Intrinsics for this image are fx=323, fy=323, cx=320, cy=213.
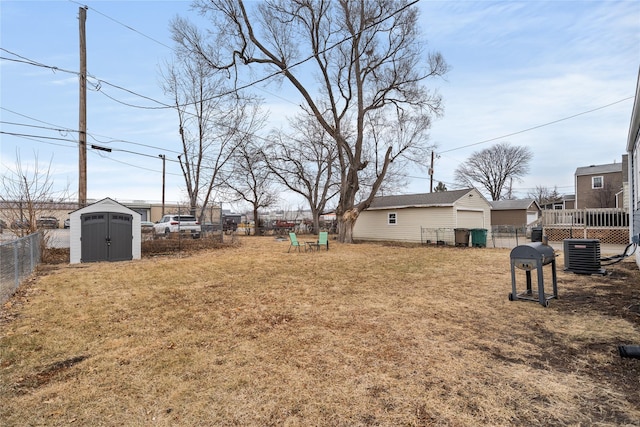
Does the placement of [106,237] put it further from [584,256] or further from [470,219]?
[470,219]

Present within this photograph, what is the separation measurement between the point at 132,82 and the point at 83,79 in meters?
2.32

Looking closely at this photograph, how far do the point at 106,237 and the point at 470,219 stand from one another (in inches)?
745

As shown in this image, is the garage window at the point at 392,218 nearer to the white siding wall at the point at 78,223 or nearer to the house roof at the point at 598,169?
the white siding wall at the point at 78,223

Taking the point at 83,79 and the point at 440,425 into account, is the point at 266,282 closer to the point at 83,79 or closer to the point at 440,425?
the point at 440,425

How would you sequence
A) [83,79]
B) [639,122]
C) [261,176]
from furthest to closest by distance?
[261,176] → [83,79] → [639,122]

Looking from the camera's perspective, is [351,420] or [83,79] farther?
[83,79]

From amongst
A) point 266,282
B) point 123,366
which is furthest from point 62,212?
point 123,366

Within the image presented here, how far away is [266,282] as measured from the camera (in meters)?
7.47

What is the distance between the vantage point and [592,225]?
713 inches

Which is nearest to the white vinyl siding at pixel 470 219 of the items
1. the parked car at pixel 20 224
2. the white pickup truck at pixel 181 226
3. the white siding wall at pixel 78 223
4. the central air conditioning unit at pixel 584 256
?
the central air conditioning unit at pixel 584 256

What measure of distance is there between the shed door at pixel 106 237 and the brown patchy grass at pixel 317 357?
4.25 m

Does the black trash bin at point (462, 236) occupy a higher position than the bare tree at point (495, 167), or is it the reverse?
the bare tree at point (495, 167)

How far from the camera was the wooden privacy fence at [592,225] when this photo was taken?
17328mm

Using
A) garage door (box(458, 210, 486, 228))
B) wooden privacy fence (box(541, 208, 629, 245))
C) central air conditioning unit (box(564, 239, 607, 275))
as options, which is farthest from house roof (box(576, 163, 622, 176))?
central air conditioning unit (box(564, 239, 607, 275))
